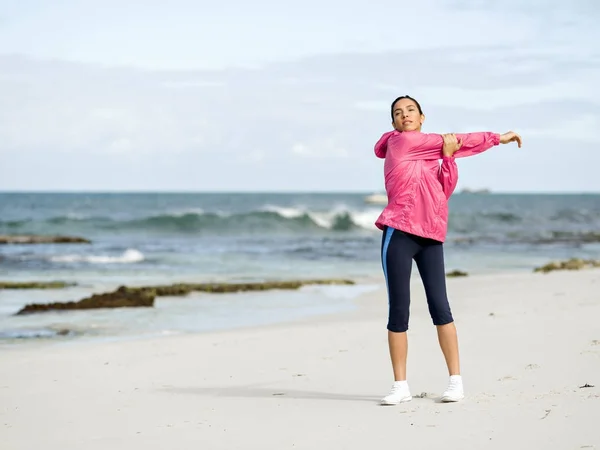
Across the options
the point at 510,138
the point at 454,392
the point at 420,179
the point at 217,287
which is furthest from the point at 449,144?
the point at 217,287

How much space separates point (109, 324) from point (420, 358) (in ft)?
16.2

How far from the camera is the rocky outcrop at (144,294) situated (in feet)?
39.2

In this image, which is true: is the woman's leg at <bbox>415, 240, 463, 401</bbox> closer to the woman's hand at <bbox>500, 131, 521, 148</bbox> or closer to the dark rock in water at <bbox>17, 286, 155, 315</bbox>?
the woman's hand at <bbox>500, 131, 521, 148</bbox>

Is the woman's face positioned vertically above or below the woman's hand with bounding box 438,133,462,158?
above

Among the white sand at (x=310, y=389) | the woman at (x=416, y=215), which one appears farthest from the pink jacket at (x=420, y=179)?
the white sand at (x=310, y=389)

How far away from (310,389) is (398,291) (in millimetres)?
1139

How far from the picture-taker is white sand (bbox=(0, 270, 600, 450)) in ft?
14.4

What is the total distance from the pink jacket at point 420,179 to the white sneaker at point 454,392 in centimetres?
82

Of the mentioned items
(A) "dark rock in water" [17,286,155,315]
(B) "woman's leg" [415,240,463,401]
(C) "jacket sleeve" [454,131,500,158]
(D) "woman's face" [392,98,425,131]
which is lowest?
(A) "dark rock in water" [17,286,155,315]

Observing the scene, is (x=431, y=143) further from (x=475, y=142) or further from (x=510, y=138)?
(x=510, y=138)

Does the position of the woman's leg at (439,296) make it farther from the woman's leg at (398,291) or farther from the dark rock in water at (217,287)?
the dark rock in water at (217,287)

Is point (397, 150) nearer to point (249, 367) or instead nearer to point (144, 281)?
point (249, 367)

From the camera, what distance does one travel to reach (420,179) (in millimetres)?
→ 4965

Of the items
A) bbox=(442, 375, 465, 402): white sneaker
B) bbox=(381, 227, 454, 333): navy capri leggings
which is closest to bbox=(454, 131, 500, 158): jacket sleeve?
bbox=(381, 227, 454, 333): navy capri leggings
